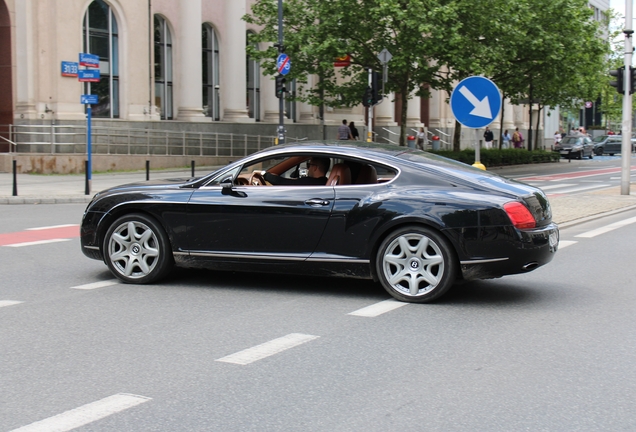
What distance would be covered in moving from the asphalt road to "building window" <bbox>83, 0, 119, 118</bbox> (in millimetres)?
25578

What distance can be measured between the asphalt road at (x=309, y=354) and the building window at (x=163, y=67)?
28976 mm

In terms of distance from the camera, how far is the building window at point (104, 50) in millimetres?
33688

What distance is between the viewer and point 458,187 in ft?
26.4

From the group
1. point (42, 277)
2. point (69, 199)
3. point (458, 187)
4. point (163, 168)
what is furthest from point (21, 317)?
point (163, 168)

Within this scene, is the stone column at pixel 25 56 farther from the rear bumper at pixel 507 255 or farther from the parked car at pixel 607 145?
the parked car at pixel 607 145

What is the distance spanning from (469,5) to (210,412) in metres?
30.8

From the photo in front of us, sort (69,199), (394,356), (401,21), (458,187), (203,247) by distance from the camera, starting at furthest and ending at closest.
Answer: (401,21), (69,199), (203,247), (458,187), (394,356)

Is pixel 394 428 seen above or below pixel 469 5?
below

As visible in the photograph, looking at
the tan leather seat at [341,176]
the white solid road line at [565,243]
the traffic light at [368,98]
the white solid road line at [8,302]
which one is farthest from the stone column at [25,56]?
the tan leather seat at [341,176]

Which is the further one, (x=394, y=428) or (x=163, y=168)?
(x=163, y=168)

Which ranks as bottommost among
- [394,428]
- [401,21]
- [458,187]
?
[394,428]

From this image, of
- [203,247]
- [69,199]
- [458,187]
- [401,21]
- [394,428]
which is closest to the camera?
[394,428]

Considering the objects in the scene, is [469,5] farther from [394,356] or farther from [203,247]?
[394,356]

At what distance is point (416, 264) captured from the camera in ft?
26.2
